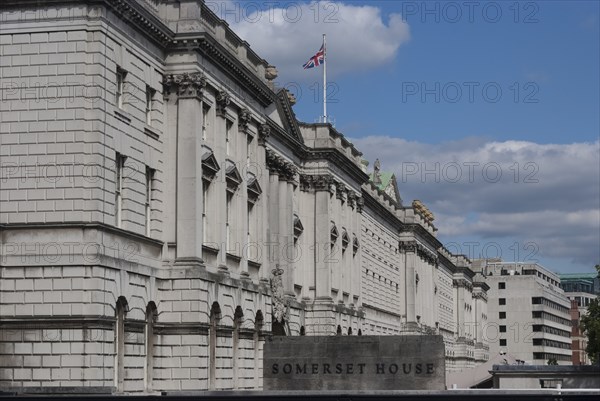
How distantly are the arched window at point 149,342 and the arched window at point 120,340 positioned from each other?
3.15m

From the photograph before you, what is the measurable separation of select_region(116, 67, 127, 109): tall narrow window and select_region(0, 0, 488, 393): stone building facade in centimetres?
8

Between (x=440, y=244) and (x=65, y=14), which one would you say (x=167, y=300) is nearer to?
(x=65, y=14)

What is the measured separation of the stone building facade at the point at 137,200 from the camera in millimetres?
43656

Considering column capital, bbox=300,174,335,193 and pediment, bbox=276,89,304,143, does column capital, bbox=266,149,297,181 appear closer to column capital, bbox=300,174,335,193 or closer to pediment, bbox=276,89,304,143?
pediment, bbox=276,89,304,143

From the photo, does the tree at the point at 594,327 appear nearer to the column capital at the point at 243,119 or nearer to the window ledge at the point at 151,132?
the column capital at the point at 243,119

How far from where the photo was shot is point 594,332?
88.9 metres

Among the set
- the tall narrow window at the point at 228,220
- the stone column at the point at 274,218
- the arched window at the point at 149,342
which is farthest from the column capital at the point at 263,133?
the arched window at the point at 149,342

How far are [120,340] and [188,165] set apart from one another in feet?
30.9

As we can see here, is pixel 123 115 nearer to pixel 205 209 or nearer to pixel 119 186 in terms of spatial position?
pixel 119 186

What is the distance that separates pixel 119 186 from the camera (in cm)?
4759

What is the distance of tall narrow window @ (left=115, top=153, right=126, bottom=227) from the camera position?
46938 mm

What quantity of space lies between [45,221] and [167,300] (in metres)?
9.19

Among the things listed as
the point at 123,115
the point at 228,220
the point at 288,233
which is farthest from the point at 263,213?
the point at 123,115

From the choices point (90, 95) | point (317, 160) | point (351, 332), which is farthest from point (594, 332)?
point (90, 95)
